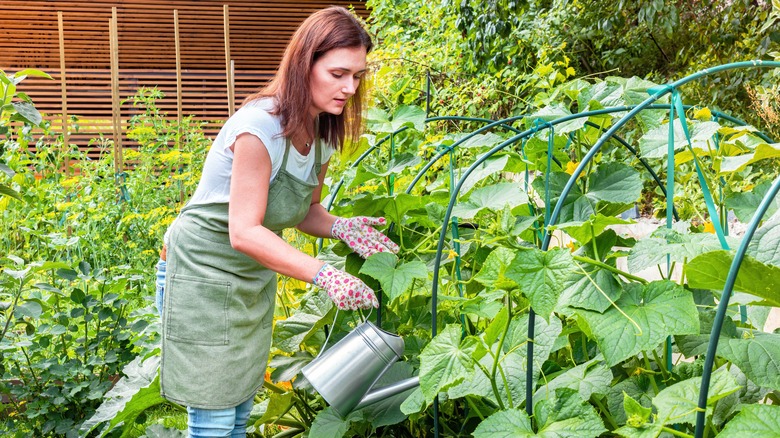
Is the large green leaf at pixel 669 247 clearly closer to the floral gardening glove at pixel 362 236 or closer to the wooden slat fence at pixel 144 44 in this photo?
the floral gardening glove at pixel 362 236

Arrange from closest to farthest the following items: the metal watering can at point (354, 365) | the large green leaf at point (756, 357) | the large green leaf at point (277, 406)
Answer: the large green leaf at point (756, 357) < the metal watering can at point (354, 365) < the large green leaf at point (277, 406)

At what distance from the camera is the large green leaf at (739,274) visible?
3.42ft

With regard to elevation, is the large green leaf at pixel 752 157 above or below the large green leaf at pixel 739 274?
above

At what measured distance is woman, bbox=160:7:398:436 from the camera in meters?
1.58

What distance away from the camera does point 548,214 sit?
5.08 ft

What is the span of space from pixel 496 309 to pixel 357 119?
0.63 m

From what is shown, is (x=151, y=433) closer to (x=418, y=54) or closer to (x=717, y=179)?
(x=717, y=179)

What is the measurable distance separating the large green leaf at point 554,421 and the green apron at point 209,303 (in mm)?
676

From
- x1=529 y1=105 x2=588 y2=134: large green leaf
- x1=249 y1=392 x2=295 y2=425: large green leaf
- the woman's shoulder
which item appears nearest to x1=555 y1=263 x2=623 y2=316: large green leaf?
x1=529 y1=105 x2=588 y2=134: large green leaf

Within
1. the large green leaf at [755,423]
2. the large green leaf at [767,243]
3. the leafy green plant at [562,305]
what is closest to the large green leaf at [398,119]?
the leafy green plant at [562,305]

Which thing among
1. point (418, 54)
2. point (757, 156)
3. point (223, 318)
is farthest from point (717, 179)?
point (418, 54)

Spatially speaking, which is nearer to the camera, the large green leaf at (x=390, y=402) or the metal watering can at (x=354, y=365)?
the metal watering can at (x=354, y=365)

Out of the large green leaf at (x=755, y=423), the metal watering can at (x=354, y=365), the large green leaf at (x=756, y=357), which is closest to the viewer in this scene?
the large green leaf at (x=755, y=423)

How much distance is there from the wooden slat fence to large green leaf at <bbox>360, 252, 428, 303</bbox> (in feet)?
19.5
